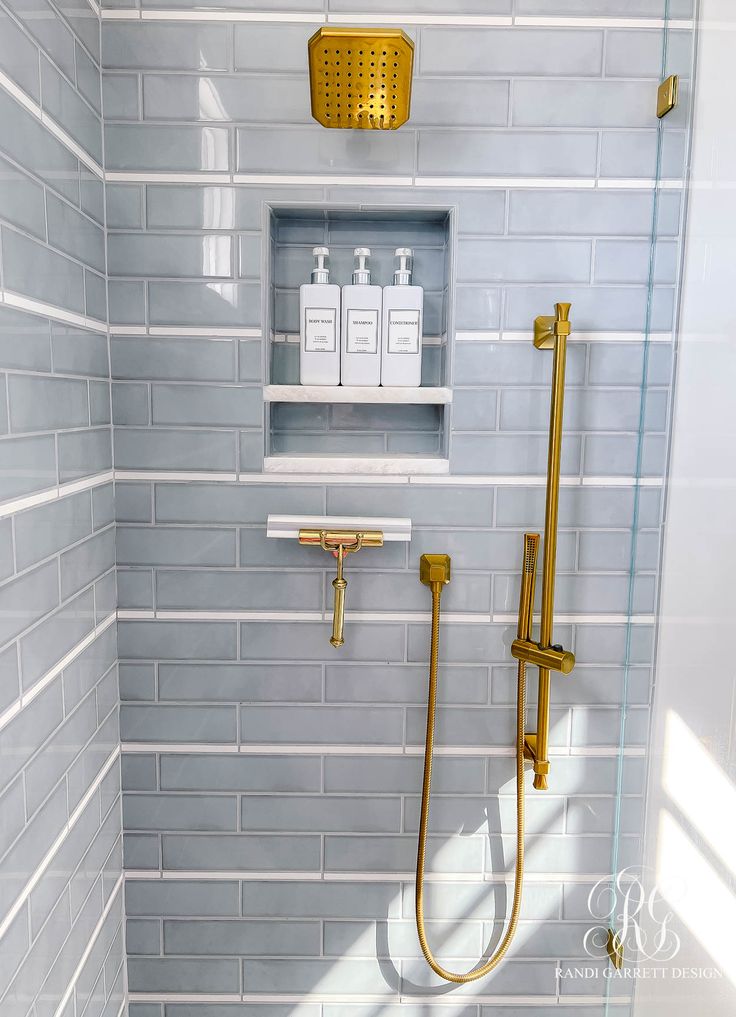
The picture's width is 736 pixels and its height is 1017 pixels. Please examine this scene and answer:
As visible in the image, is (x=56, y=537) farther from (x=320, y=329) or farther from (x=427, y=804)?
(x=427, y=804)

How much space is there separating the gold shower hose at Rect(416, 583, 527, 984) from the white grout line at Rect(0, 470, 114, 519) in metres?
0.62

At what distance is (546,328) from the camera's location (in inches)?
54.7

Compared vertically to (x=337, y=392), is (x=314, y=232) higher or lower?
higher

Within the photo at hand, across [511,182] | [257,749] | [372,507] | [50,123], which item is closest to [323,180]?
[511,182]

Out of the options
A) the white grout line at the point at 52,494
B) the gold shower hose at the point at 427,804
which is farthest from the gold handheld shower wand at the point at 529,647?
the white grout line at the point at 52,494

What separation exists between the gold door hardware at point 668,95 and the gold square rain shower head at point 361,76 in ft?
1.48

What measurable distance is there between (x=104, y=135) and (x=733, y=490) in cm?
121

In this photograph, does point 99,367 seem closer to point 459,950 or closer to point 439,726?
point 439,726

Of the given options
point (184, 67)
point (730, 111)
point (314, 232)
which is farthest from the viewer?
point (314, 232)

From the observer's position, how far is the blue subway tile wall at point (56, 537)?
1.00 metres

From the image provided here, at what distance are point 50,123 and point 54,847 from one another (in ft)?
3.49

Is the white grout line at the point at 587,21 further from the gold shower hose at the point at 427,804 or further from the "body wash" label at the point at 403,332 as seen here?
the gold shower hose at the point at 427,804

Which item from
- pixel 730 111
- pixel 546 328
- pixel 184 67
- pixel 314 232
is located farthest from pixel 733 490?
pixel 184 67

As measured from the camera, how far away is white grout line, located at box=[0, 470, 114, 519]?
0.99m
